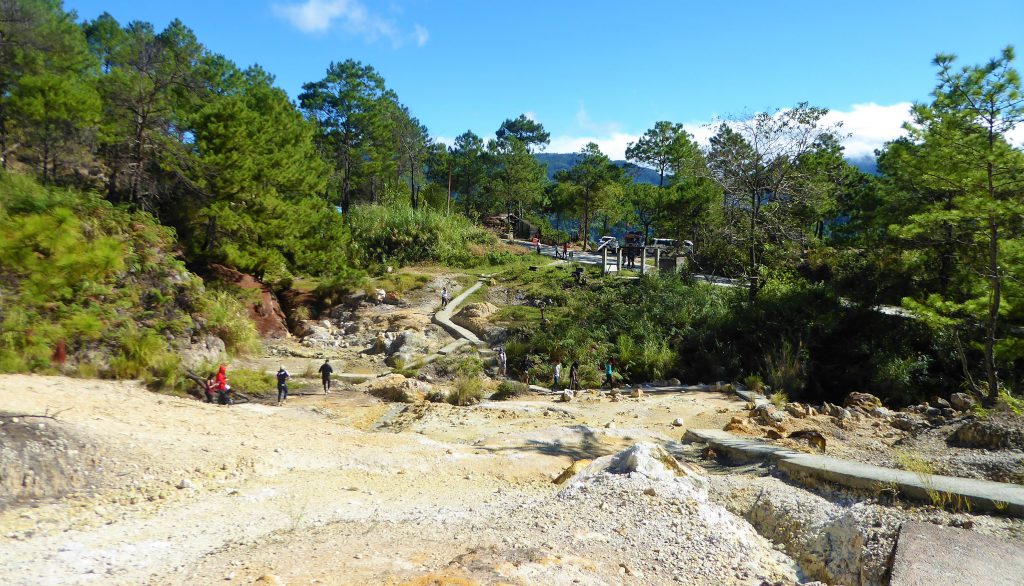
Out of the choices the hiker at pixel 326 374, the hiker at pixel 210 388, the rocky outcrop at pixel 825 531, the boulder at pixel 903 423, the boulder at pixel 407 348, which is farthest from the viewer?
the boulder at pixel 407 348

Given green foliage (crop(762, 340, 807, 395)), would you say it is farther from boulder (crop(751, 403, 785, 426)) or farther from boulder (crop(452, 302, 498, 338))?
boulder (crop(452, 302, 498, 338))

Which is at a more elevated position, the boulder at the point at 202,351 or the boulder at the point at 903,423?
the boulder at the point at 202,351

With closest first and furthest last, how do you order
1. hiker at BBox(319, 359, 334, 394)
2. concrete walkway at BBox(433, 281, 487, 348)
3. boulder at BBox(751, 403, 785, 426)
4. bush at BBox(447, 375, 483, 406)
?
boulder at BBox(751, 403, 785, 426)
bush at BBox(447, 375, 483, 406)
hiker at BBox(319, 359, 334, 394)
concrete walkway at BBox(433, 281, 487, 348)

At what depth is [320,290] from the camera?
26859 millimetres

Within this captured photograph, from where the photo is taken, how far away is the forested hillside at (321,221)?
11141 mm

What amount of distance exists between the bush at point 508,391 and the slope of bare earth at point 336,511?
4659 mm

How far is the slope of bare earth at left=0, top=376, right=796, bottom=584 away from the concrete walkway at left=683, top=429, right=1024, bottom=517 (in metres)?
1.43

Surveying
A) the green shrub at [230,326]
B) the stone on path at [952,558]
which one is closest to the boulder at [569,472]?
the stone on path at [952,558]

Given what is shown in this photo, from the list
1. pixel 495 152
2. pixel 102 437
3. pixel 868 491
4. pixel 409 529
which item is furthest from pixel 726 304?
pixel 495 152

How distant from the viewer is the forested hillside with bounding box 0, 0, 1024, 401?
11141mm

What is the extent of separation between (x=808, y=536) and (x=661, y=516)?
146cm

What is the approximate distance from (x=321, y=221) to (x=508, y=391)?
14974 millimetres

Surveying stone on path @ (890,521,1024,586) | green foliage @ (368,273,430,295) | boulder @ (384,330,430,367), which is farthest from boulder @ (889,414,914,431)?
green foliage @ (368,273,430,295)

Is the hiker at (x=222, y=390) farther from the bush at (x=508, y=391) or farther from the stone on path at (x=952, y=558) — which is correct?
the stone on path at (x=952, y=558)
